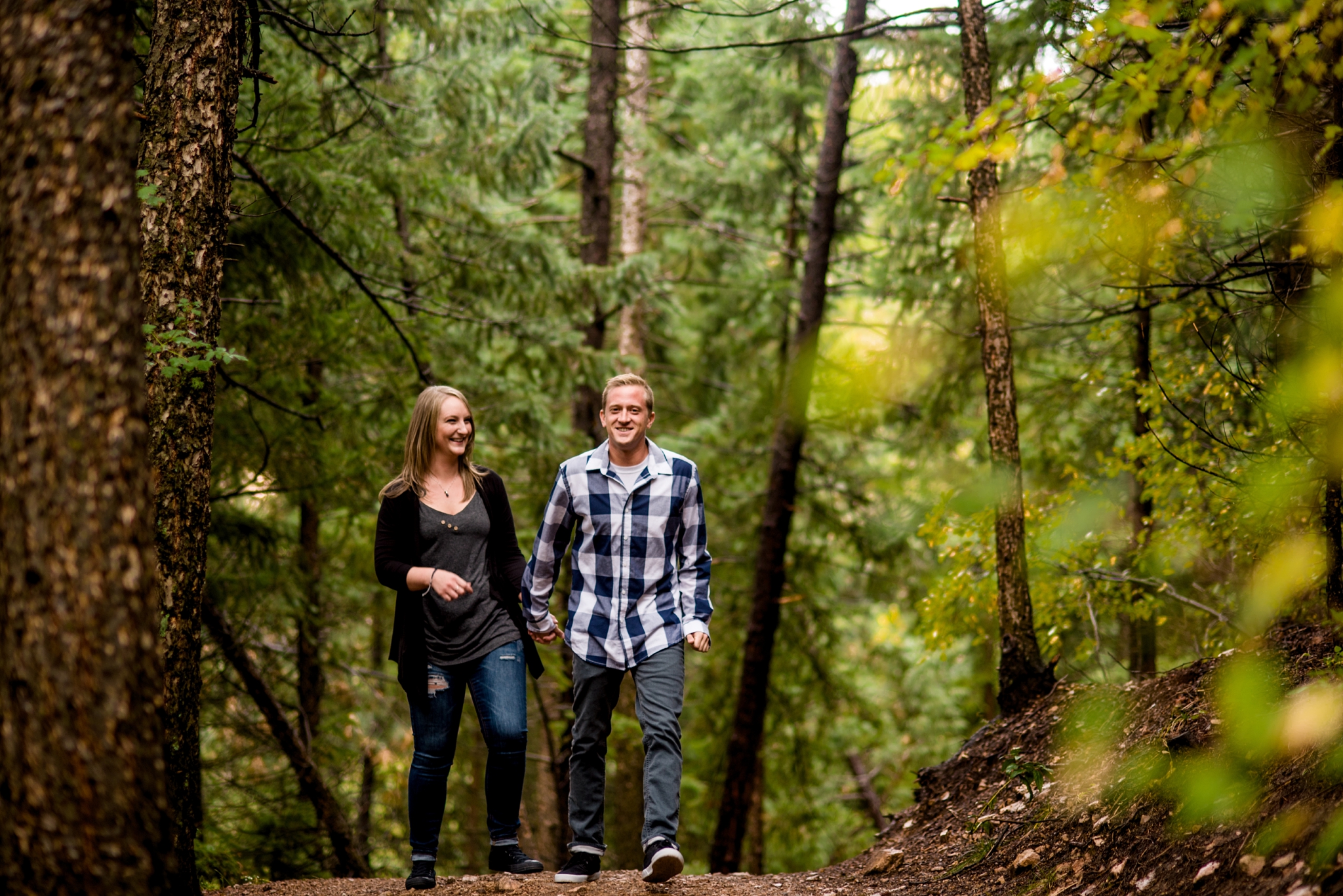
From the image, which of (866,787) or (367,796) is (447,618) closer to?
(367,796)

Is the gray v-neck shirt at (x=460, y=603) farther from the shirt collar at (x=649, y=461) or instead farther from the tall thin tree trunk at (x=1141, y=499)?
the tall thin tree trunk at (x=1141, y=499)

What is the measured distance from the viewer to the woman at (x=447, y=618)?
182 inches

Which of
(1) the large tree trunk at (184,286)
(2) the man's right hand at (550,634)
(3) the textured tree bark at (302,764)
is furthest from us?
(3) the textured tree bark at (302,764)

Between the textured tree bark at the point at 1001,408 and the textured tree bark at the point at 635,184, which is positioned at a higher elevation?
the textured tree bark at the point at 635,184

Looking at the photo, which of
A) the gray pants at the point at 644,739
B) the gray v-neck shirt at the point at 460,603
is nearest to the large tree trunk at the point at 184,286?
the gray v-neck shirt at the point at 460,603

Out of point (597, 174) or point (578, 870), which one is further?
point (597, 174)

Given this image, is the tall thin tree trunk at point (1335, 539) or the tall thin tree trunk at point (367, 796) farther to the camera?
the tall thin tree trunk at point (367, 796)

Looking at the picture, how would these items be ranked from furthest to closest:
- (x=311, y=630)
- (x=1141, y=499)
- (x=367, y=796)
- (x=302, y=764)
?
(x=367, y=796), (x=311, y=630), (x=302, y=764), (x=1141, y=499)

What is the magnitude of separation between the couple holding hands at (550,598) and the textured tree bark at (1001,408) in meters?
2.35

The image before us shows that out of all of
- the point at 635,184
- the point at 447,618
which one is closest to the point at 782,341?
the point at 635,184

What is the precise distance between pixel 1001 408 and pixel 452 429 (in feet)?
11.2

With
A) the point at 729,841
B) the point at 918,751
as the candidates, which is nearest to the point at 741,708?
the point at 729,841

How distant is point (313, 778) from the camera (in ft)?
26.7

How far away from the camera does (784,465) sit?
11.6 m
